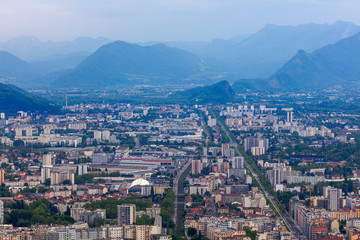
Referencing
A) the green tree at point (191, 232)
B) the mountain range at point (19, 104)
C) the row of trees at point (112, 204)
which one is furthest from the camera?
the mountain range at point (19, 104)

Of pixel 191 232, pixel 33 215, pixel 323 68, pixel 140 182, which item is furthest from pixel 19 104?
pixel 323 68

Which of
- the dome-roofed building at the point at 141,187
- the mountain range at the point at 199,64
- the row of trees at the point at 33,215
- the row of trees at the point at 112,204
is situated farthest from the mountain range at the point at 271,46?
the row of trees at the point at 33,215

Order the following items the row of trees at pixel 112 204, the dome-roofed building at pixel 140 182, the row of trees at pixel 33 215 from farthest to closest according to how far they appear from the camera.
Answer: the dome-roofed building at pixel 140 182, the row of trees at pixel 112 204, the row of trees at pixel 33 215

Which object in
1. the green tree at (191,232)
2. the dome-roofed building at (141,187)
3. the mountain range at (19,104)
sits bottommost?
the green tree at (191,232)

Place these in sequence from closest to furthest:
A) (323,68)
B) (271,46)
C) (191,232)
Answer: (191,232)
(323,68)
(271,46)

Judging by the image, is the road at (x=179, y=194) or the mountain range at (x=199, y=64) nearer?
the road at (x=179, y=194)

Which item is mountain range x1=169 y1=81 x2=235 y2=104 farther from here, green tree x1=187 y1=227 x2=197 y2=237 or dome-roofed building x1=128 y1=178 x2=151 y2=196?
green tree x1=187 y1=227 x2=197 y2=237

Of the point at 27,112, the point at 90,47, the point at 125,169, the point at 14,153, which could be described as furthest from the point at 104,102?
the point at 90,47

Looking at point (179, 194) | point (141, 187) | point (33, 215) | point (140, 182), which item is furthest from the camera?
point (140, 182)

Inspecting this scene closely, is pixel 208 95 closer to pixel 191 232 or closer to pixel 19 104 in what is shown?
pixel 19 104

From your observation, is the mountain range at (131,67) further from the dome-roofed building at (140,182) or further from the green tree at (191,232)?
the green tree at (191,232)

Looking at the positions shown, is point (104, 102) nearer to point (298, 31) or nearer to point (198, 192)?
point (198, 192)
